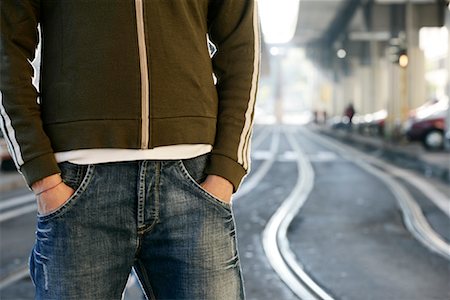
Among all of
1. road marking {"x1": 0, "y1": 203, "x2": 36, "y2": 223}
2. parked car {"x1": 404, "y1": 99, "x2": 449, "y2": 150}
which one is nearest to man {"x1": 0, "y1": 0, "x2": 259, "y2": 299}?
road marking {"x1": 0, "y1": 203, "x2": 36, "y2": 223}

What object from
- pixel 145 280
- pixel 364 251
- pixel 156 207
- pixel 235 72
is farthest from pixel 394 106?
pixel 156 207

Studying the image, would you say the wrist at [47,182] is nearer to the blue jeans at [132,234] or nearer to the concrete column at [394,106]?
the blue jeans at [132,234]

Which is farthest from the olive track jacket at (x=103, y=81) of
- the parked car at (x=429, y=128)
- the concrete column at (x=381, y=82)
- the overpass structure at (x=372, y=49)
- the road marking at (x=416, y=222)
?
the concrete column at (x=381, y=82)

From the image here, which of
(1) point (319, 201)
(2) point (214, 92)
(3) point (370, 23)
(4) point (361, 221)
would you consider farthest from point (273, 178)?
(3) point (370, 23)

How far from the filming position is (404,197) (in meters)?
10.3

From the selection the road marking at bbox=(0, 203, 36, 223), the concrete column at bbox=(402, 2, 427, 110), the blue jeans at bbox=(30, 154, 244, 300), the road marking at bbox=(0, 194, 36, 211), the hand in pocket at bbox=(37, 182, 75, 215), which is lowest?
the concrete column at bbox=(402, 2, 427, 110)

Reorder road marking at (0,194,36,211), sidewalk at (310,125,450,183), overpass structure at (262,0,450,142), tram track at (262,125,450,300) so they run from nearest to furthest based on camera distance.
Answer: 1. tram track at (262,125,450,300)
2. road marking at (0,194,36,211)
3. sidewalk at (310,125,450,183)
4. overpass structure at (262,0,450,142)

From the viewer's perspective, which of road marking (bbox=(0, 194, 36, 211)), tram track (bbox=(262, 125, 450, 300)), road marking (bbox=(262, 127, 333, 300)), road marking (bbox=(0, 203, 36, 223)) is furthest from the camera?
road marking (bbox=(0, 194, 36, 211))

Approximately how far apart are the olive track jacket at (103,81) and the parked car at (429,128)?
64.1 ft

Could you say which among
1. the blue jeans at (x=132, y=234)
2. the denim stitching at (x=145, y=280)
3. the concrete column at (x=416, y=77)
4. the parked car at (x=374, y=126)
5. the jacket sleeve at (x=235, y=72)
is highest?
the jacket sleeve at (x=235, y=72)

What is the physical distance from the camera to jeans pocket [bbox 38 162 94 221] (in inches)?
62.4

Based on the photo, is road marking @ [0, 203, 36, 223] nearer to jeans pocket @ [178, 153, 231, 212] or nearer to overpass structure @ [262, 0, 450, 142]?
jeans pocket @ [178, 153, 231, 212]

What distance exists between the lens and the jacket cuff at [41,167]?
62.3 inches

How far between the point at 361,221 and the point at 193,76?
21.8ft
